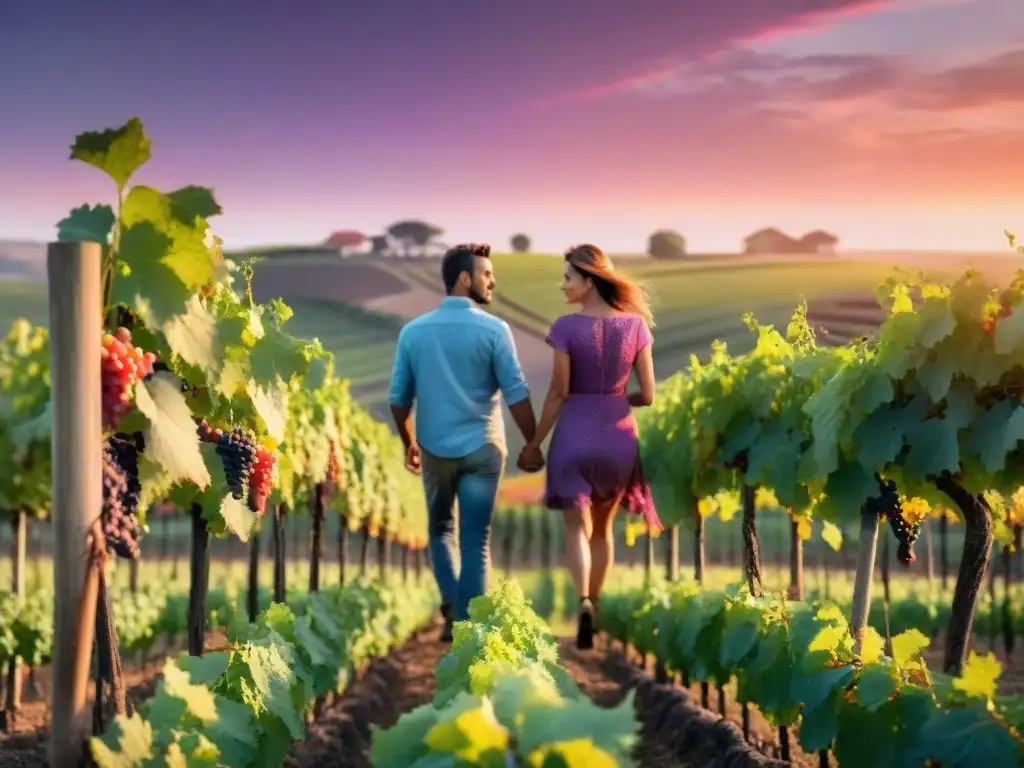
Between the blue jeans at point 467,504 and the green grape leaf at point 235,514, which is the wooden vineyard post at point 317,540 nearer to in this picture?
the blue jeans at point 467,504

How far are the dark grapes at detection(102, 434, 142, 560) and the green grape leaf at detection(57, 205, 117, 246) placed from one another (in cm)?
51

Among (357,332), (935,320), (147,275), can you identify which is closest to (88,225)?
(147,275)

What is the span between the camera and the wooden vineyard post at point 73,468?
2.83m

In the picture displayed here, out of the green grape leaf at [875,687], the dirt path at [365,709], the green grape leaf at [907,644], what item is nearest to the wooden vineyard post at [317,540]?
the dirt path at [365,709]

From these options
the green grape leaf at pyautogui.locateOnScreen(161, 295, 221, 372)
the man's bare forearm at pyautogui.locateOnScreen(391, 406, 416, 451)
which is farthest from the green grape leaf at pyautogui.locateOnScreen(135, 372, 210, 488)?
the man's bare forearm at pyautogui.locateOnScreen(391, 406, 416, 451)

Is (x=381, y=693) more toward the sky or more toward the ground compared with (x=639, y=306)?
more toward the ground

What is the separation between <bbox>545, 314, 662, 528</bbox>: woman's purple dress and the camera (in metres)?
7.50

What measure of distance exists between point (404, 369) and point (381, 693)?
2.25 meters

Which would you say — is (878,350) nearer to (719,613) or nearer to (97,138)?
(719,613)

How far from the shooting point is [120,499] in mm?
3160

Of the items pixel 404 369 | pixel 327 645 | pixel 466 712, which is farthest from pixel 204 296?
pixel 404 369

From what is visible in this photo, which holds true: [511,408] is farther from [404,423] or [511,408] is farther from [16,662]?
[16,662]

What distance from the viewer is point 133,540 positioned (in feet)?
10.2

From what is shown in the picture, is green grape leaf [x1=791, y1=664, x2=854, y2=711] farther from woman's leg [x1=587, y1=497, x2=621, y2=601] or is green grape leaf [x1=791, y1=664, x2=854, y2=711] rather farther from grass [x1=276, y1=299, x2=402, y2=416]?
grass [x1=276, y1=299, x2=402, y2=416]
